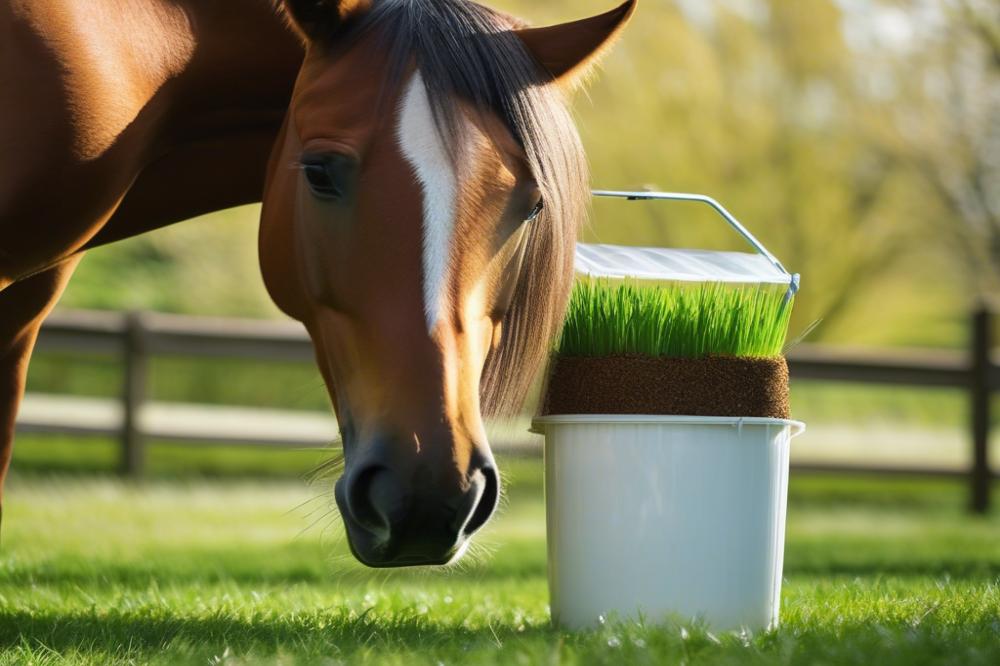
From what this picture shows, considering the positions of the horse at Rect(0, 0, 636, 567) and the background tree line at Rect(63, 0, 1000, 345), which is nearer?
the horse at Rect(0, 0, 636, 567)

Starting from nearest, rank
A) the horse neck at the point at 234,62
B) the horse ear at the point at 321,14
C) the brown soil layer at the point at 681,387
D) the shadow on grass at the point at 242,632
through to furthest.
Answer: the horse ear at the point at 321,14 → the shadow on grass at the point at 242,632 → the brown soil layer at the point at 681,387 → the horse neck at the point at 234,62

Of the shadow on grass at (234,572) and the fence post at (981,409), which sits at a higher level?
the shadow on grass at (234,572)

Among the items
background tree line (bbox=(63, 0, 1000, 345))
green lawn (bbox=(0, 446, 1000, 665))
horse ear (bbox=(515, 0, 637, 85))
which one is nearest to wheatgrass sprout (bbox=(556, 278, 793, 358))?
green lawn (bbox=(0, 446, 1000, 665))

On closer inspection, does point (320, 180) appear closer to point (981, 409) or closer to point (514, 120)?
point (514, 120)

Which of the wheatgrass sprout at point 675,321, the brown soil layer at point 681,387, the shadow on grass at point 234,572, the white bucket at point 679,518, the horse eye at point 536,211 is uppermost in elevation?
the horse eye at point 536,211

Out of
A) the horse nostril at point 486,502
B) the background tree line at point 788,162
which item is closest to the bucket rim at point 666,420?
the horse nostril at point 486,502

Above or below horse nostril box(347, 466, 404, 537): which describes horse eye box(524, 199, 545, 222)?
above

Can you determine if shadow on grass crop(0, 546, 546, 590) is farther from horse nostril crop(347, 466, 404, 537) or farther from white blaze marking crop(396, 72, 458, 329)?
white blaze marking crop(396, 72, 458, 329)

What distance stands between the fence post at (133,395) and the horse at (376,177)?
7239 millimetres

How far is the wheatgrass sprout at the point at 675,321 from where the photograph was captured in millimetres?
2744

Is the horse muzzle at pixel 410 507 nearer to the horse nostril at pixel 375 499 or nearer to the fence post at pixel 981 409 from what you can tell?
the horse nostril at pixel 375 499

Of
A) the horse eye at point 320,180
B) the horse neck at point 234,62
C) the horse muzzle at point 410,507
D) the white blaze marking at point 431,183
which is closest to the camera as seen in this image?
the horse muzzle at point 410,507

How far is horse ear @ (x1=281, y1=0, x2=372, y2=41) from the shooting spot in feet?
8.04

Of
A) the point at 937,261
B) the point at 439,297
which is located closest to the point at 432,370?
the point at 439,297
